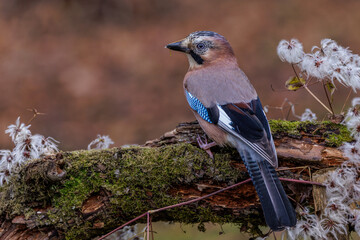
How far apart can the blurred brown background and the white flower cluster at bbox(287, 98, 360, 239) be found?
16.5 ft

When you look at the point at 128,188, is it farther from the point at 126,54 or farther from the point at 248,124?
the point at 126,54

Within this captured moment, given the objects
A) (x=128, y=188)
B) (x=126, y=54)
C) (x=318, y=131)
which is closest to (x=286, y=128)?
(x=318, y=131)

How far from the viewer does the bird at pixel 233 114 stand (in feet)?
9.68

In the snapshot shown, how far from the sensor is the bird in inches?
116

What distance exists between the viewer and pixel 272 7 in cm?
1063

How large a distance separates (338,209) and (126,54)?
290 inches

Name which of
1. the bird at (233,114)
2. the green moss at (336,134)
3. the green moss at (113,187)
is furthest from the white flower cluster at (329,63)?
the green moss at (113,187)

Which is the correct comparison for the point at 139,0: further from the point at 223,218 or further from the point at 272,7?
the point at 223,218

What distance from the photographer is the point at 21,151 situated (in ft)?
10.8

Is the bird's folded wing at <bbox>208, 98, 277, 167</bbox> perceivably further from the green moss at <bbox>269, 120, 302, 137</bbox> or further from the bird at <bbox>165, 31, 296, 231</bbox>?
the green moss at <bbox>269, 120, 302, 137</bbox>

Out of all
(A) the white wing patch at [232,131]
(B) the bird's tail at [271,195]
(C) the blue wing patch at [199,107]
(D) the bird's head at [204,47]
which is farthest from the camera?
(D) the bird's head at [204,47]

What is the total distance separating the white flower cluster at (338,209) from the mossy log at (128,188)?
0.16 metres

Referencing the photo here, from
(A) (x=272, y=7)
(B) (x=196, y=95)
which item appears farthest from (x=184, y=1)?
(B) (x=196, y=95)

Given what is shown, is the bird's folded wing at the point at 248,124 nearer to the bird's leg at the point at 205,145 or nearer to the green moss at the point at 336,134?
the bird's leg at the point at 205,145
